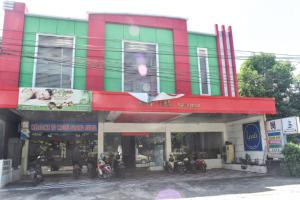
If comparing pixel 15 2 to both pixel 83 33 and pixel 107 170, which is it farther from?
pixel 107 170

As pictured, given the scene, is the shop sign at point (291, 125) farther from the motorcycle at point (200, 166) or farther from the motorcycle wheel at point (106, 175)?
the motorcycle wheel at point (106, 175)

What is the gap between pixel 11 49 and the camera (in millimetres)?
13492

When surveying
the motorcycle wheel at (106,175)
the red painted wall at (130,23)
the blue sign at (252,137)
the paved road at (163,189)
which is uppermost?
the red painted wall at (130,23)

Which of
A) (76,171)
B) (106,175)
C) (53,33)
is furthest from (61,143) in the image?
(53,33)

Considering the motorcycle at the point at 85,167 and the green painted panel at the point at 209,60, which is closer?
the motorcycle at the point at 85,167

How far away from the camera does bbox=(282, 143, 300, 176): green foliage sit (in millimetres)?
11914

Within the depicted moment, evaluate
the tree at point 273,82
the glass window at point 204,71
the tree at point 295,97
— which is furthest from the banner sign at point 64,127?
the tree at point 295,97

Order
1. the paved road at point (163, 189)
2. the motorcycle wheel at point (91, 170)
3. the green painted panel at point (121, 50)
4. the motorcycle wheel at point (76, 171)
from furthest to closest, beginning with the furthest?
the green painted panel at point (121, 50)
the motorcycle wheel at point (91, 170)
the motorcycle wheel at point (76, 171)
the paved road at point (163, 189)

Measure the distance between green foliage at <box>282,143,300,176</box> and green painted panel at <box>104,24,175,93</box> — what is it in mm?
6840

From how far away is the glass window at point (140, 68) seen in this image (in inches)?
588

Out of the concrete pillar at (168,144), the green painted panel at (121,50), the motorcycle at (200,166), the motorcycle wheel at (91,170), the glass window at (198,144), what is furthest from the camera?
the glass window at (198,144)

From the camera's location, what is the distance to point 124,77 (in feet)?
48.8

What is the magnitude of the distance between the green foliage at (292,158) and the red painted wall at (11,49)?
14216 millimetres

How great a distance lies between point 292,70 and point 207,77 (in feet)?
27.3
